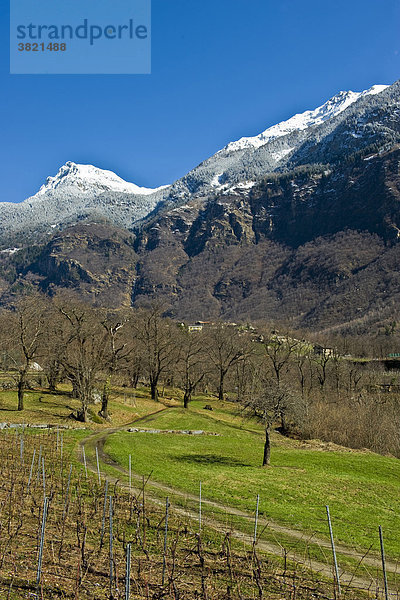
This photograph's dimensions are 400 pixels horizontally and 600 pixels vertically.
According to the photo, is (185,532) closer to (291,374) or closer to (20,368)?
(20,368)

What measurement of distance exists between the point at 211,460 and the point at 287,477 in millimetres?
6699

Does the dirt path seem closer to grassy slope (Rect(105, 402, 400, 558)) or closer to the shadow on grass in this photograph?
grassy slope (Rect(105, 402, 400, 558))

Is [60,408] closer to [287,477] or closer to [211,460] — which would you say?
[211,460]

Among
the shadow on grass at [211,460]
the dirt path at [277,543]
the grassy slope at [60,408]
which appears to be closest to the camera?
the dirt path at [277,543]

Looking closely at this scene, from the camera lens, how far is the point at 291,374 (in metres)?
100

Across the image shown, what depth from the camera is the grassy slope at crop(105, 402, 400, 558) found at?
833 inches

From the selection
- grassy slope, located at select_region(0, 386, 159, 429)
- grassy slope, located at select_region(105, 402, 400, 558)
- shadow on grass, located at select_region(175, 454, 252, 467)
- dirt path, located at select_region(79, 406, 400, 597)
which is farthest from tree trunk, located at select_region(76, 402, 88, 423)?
dirt path, located at select_region(79, 406, 400, 597)

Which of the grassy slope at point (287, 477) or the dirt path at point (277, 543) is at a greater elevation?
the dirt path at point (277, 543)

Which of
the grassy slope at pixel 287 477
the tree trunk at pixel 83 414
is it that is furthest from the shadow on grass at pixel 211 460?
the tree trunk at pixel 83 414

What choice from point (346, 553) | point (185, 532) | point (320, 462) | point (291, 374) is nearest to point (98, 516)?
point (185, 532)

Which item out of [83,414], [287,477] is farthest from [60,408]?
[287,477]

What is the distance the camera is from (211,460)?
34.4m

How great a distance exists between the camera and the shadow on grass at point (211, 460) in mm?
33219

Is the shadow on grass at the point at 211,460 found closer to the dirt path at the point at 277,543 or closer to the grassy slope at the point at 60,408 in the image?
the dirt path at the point at 277,543
